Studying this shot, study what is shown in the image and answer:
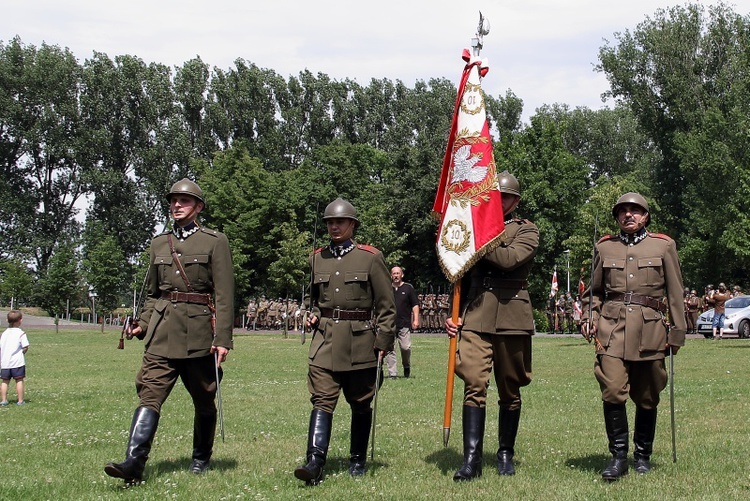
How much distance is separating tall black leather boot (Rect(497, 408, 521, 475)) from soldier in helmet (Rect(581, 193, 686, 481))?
0.80 meters

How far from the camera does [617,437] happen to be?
8.16 meters

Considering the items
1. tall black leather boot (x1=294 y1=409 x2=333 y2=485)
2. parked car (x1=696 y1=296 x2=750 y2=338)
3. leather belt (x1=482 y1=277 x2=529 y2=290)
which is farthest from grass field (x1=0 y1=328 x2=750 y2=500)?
parked car (x1=696 y1=296 x2=750 y2=338)

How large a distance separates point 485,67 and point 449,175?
1.12 metres

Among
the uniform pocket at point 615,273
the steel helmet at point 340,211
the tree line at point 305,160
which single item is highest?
the tree line at point 305,160

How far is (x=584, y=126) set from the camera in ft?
312

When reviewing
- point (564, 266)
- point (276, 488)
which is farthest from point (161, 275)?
point (564, 266)

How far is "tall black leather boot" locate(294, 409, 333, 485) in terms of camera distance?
25.5 ft

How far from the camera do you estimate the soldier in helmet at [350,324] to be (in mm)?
8352

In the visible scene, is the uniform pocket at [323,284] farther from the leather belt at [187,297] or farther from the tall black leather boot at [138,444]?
the tall black leather boot at [138,444]

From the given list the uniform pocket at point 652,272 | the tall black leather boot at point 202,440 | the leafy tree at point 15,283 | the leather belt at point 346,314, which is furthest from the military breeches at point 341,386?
the leafy tree at point 15,283

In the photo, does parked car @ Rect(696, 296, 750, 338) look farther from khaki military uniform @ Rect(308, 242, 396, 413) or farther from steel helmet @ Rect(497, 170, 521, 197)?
khaki military uniform @ Rect(308, 242, 396, 413)

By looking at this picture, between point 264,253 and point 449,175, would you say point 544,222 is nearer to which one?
point 264,253

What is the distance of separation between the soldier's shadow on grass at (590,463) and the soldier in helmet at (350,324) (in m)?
1.96

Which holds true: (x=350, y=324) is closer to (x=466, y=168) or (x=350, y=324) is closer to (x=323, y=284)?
(x=323, y=284)
